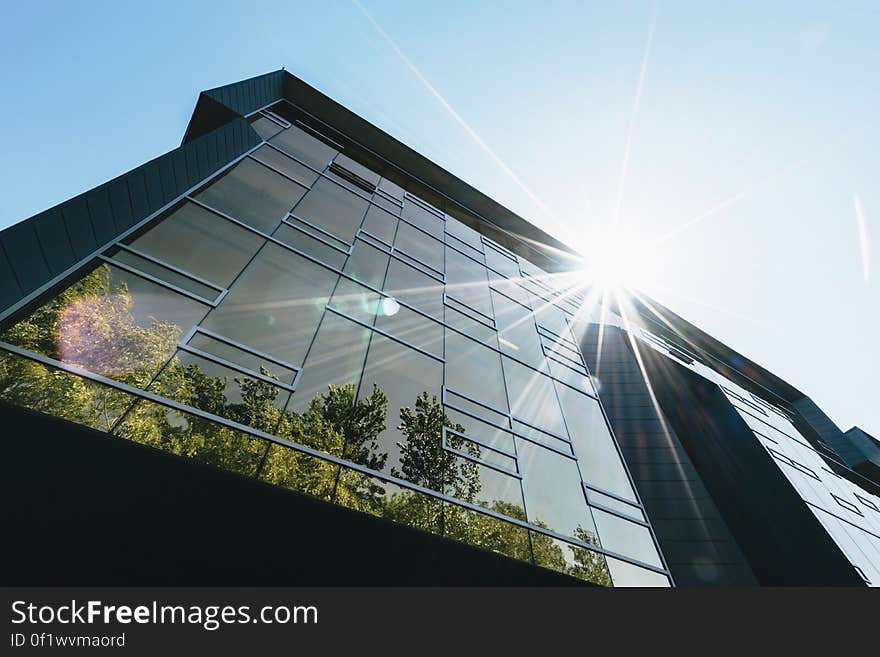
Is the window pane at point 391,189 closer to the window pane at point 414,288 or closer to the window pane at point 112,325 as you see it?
the window pane at point 414,288

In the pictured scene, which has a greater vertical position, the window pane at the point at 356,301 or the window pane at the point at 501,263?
the window pane at the point at 501,263

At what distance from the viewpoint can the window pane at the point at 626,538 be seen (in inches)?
276

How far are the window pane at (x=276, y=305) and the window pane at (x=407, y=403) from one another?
1.17 m

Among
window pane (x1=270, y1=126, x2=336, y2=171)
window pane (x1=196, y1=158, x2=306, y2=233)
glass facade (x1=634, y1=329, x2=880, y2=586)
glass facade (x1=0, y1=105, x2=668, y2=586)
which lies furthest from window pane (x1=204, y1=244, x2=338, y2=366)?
glass facade (x1=634, y1=329, x2=880, y2=586)

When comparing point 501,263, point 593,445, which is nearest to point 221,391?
point 593,445

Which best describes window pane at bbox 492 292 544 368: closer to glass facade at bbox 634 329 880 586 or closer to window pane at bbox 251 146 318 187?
window pane at bbox 251 146 318 187

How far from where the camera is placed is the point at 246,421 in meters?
4.79

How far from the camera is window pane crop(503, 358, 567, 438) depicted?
862cm

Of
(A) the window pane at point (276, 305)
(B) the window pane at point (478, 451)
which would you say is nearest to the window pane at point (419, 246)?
(A) the window pane at point (276, 305)

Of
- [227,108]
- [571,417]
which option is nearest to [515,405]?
[571,417]

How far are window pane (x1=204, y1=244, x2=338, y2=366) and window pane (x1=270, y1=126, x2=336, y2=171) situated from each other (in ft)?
17.2

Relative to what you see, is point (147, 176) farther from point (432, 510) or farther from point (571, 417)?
point (571, 417)

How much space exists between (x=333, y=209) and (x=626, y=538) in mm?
9388

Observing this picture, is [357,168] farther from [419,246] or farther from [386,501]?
[386,501]
